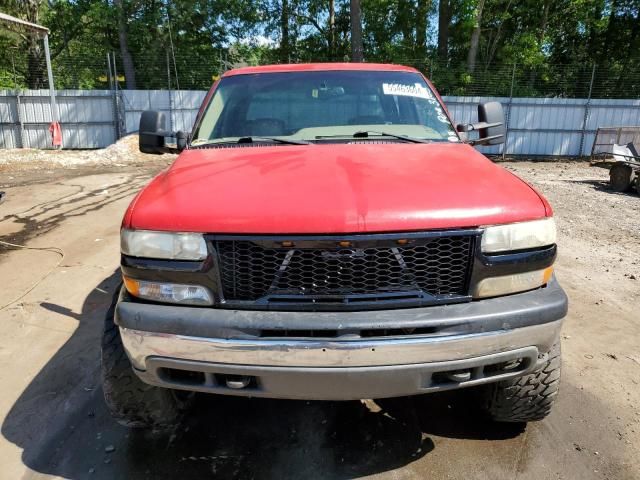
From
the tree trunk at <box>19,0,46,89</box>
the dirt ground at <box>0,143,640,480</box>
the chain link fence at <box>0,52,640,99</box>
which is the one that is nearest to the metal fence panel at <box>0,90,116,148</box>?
the chain link fence at <box>0,52,640,99</box>

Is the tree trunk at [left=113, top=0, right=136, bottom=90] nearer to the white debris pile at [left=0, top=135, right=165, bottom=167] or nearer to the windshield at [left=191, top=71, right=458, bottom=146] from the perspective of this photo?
the white debris pile at [left=0, top=135, right=165, bottom=167]

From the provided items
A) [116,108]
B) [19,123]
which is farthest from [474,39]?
[19,123]

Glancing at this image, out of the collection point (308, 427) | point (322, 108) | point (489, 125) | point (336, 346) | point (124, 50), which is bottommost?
point (308, 427)

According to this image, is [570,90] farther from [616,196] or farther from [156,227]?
[156,227]

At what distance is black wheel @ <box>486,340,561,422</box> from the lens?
244cm

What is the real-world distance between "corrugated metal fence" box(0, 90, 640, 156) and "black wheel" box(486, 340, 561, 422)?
51.9 ft

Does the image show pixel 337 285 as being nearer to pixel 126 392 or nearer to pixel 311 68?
pixel 126 392

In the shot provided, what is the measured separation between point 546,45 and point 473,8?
20.9 feet

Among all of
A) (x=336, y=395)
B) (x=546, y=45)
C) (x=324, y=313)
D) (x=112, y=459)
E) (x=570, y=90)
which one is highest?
(x=546, y=45)

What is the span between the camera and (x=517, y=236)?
2.07m

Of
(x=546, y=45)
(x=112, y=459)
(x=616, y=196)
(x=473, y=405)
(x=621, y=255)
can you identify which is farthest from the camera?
(x=546, y=45)

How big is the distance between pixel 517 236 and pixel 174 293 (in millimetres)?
1491

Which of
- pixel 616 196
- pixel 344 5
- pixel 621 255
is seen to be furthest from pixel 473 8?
pixel 621 255

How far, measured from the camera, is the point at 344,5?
25.1m
